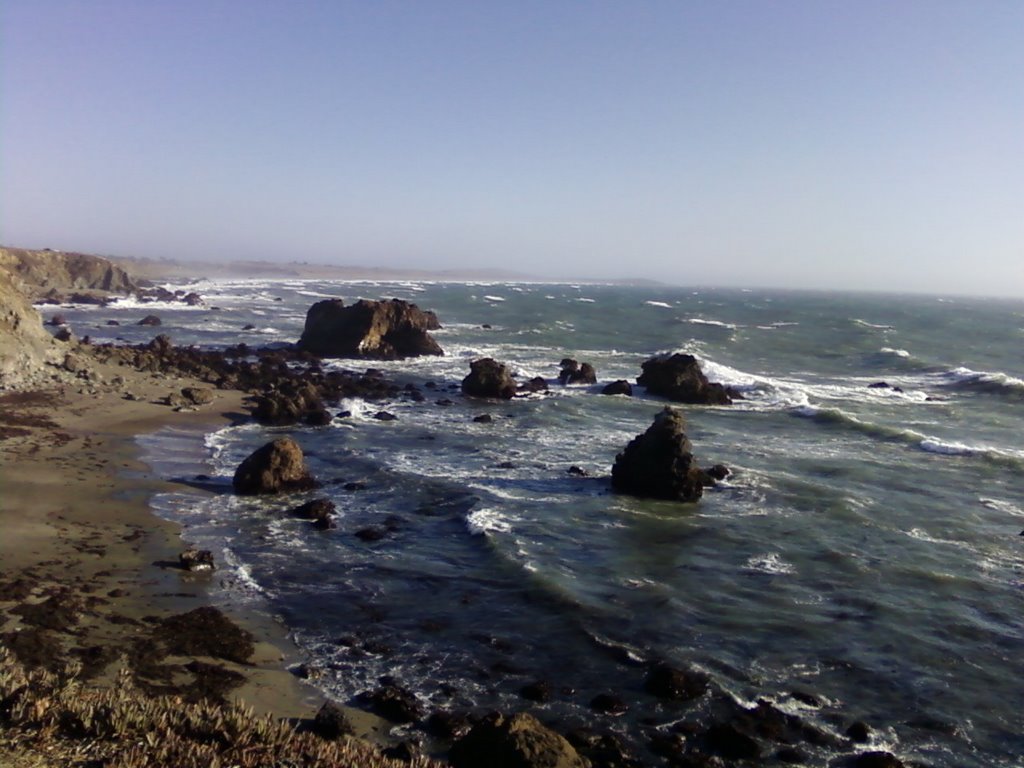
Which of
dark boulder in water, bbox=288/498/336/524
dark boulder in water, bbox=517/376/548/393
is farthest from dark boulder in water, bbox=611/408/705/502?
dark boulder in water, bbox=517/376/548/393

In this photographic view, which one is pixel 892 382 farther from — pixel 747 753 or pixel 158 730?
pixel 158 730

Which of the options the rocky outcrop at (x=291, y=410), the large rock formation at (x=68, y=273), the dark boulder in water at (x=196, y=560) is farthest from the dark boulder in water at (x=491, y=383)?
the large rock formation at (x=68, y=273)

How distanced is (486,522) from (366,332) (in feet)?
114

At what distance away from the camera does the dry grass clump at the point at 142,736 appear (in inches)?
302

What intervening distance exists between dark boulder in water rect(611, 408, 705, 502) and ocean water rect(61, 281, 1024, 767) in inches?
25.0

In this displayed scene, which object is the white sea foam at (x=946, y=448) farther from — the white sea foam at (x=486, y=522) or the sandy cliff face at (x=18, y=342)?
the sandy cliff face at (x=18, y=342)

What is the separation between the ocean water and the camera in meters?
14.6

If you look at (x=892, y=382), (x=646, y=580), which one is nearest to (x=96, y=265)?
(x=892, y=382)

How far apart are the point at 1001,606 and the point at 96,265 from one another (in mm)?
105826

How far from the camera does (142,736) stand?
8.20 meters

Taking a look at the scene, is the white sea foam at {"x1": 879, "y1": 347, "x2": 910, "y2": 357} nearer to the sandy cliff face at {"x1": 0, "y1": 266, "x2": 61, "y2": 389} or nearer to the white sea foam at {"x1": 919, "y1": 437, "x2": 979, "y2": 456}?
the white sea foam at {"x1": 919, "y1": 437, "x2": 979, "y2": 456}

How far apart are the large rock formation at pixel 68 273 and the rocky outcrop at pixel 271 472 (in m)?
77.6

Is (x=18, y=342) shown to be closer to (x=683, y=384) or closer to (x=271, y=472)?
(x=271, y=472)

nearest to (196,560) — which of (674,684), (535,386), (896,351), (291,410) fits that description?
(674,684)
